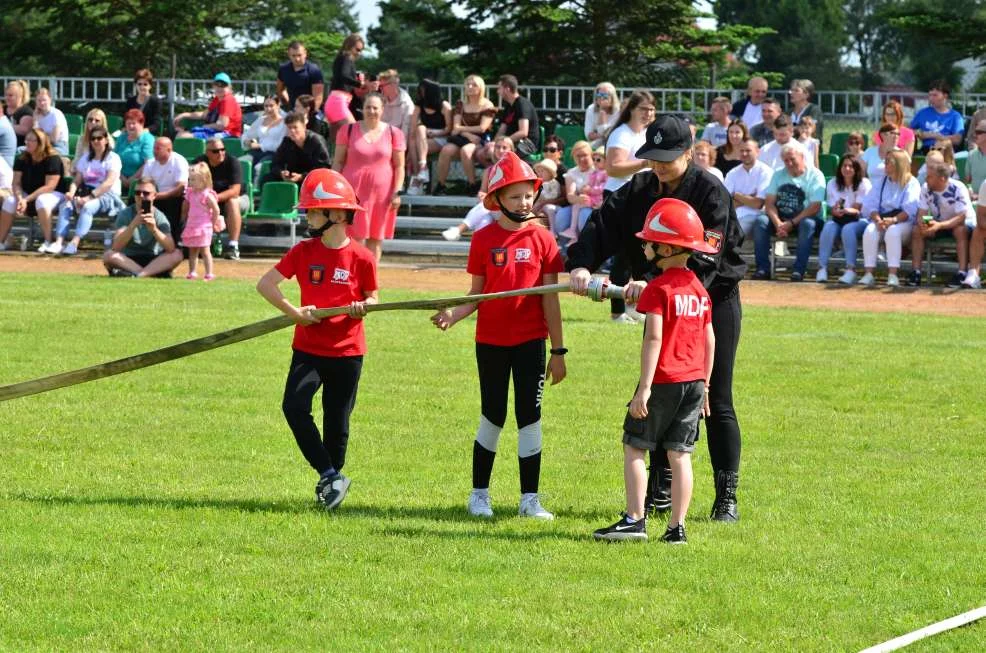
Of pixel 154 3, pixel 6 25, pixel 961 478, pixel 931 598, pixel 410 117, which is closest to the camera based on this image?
pixel 931 598

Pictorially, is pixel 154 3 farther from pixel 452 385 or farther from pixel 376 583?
pixel 376 583

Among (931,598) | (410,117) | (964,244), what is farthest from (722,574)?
(410,117)

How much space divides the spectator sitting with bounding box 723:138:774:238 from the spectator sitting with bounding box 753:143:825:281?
9 cm

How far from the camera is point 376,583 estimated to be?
6504 millimetres

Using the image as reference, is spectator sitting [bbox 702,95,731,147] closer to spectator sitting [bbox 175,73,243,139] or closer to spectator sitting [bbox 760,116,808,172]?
spectator sitting [bbox 760,116,808,172]

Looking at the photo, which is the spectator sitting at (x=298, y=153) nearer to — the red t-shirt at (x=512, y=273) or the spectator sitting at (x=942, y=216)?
the spectator sitting at (x=942, y=216)

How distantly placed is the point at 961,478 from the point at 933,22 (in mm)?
22001

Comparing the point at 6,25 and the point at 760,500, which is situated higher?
the point at 6,25

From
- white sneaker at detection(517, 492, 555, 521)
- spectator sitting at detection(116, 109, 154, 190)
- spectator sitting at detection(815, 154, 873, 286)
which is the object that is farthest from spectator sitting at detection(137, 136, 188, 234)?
white sneaker at detection(517, 492, 555, 521)

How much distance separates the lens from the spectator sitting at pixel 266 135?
73.5 feet

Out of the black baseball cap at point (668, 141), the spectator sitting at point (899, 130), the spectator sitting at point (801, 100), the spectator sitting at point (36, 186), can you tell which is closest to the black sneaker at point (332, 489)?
the black baseball cap at point (668, 141)

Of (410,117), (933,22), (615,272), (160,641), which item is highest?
(933,22)

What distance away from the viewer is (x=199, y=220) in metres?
18.3

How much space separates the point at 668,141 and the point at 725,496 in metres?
1.79
